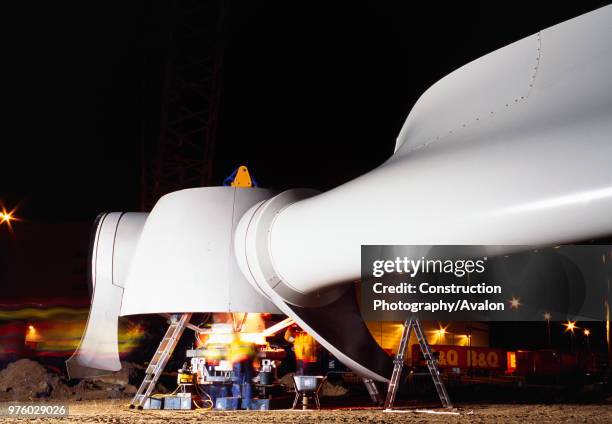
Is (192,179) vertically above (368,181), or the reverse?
(192,179)

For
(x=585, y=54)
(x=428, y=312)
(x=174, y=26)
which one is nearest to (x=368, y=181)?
(x=585, y=54)

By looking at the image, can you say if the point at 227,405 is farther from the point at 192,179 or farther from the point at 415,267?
the point at 192,179

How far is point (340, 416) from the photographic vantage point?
12664mm

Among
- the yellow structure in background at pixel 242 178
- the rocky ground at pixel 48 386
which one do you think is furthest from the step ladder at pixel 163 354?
the rocky ground at pixel 48 386

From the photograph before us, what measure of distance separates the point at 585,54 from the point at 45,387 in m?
16.3

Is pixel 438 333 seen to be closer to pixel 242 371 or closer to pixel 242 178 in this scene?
pixel 242 178

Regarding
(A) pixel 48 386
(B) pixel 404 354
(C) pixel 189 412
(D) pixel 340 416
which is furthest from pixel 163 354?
(A) pixel 48 386

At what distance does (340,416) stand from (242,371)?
271cm

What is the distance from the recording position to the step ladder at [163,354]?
47.6 feet

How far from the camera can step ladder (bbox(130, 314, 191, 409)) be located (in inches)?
571

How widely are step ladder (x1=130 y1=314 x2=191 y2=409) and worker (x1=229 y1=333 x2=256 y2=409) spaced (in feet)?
3.62

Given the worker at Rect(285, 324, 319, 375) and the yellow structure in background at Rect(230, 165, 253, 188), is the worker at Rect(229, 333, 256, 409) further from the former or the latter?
the yellow structure in background at Rect(230, 165, 253, 188)

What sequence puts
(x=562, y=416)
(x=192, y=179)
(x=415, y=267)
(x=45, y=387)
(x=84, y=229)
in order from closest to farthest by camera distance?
(x=415, y=267)
(x=562, y=416)
(x=45, y=387)
(x=84, y=229)
(x=192, y=179)

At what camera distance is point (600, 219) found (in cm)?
642
